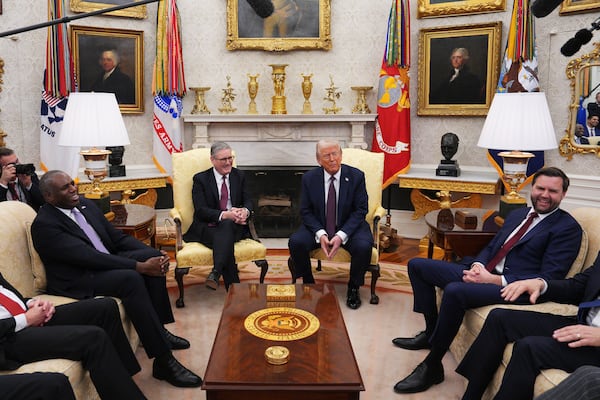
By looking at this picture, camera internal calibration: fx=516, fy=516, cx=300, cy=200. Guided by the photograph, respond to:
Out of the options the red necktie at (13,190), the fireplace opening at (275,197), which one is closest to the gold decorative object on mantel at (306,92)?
the fireplace opening at (275,197)

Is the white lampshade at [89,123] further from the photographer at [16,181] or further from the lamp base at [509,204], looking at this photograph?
the lamp base at [509,204]

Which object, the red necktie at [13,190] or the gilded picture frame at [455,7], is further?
the gilded picture frame at [455,7]

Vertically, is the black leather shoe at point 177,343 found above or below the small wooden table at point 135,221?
below

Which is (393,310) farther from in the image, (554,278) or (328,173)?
(554,278)

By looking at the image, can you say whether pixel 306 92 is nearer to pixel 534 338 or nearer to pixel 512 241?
pixel 512 241

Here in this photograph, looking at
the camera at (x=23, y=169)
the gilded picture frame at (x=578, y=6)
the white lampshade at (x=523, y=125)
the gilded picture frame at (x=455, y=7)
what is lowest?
the camera at (x=23, y=169)

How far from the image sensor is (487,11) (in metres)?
6.17

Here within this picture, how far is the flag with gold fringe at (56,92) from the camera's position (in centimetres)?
589

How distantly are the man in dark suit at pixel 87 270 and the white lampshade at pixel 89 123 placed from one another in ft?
3.13

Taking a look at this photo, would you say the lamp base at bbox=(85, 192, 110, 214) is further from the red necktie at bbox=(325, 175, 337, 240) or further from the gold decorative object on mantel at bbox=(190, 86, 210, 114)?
the gold decorative object on mantel at bbox=(190, 86, 210, 114)

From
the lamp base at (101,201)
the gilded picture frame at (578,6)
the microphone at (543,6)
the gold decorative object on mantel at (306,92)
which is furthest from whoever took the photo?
the gold decorative object on mantel at (306,92)

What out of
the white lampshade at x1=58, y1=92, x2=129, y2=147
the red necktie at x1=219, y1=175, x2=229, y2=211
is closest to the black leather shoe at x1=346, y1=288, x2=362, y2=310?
the red necktie at x1=219, y1=175, x2=229, y2=211

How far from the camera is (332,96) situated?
6828 millimetres

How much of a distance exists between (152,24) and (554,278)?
224 inches
